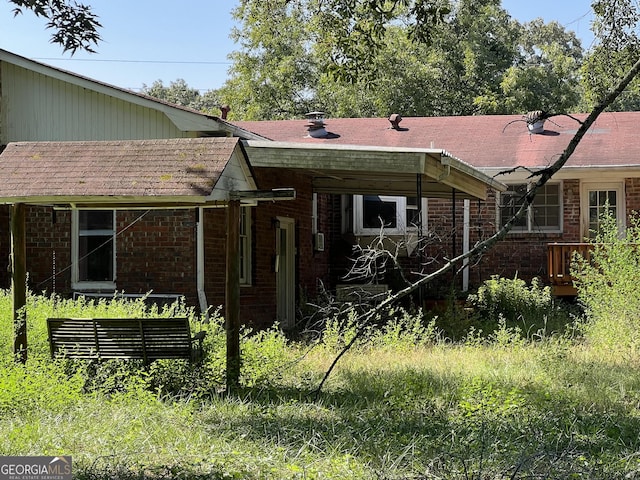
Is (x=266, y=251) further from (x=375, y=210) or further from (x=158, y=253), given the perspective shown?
(x=375, y=210)

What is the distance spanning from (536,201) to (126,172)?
1283 cm

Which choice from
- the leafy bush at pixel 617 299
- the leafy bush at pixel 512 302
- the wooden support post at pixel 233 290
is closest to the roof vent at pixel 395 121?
the leafy bush at pixel 512 302

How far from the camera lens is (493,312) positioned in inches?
667

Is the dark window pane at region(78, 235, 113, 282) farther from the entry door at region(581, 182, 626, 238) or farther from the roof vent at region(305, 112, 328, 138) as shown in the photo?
the entry door at region(581, 182, 626, 238)

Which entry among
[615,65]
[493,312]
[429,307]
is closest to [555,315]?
[493,312]

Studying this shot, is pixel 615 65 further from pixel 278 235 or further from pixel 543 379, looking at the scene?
pixel 278 235

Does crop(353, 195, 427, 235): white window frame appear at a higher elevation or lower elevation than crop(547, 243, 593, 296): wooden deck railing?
higher

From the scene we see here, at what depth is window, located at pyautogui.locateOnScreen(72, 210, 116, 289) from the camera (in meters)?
14.1

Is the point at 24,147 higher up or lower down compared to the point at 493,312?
higher up

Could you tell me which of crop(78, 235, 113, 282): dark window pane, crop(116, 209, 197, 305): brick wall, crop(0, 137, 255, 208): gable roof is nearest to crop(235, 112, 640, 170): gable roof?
crop(116, 209, 197, 305): brick wall

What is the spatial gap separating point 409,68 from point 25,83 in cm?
2044

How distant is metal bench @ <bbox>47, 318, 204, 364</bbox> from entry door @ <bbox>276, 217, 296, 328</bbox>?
24.5ft

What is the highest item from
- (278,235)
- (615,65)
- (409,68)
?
(409,68)

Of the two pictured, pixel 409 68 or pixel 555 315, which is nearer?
pixel 555 315
